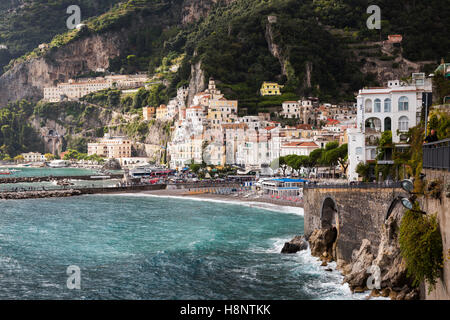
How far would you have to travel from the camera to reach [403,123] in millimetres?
36344

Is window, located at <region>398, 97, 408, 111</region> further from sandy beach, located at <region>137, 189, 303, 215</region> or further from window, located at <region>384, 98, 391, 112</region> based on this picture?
sandy beach, located at <region>137, 189, 303, 215</region>

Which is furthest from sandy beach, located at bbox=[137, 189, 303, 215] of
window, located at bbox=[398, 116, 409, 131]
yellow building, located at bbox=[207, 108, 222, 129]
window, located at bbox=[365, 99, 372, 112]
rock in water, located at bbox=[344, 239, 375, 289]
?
yellow building, located at bbox=[207, 108, 222, 129]

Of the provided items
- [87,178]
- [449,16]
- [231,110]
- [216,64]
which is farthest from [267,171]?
[449,16]

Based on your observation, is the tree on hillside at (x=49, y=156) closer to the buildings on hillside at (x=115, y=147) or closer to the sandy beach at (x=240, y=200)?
the buildings on hillside at (x=115, y=147)

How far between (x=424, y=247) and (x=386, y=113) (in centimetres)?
2259

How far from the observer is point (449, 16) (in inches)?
5856

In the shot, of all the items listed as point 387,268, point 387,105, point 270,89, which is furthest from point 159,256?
point 270,89

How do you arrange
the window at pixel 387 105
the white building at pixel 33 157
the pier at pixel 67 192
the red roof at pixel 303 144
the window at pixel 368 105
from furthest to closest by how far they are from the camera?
the white building at pixel 33 157, the red roof at pixel 303 144, the pier at pixel 67 192, the window at pixel 368 105, the window at pixel 387 105

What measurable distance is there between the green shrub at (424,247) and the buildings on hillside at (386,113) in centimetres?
1718

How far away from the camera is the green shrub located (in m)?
15.6

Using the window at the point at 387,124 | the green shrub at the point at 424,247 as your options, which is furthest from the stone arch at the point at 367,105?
the green shrub at the point at 424,247

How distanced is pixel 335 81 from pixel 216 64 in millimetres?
32763

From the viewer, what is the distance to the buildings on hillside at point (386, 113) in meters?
35.9
